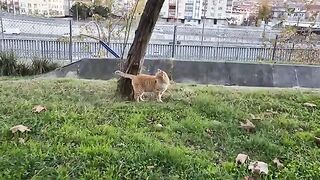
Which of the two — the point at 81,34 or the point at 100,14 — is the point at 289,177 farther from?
the point at 100,14

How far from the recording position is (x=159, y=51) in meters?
9.20

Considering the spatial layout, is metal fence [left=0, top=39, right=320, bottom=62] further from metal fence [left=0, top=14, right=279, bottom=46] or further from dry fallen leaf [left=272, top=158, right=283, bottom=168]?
dry fallen leaf [left=272, top=158, right=283, bottom=168]

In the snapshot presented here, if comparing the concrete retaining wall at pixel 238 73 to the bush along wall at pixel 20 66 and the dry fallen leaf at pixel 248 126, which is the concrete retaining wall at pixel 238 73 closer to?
the bush along wall at pixel 20 66

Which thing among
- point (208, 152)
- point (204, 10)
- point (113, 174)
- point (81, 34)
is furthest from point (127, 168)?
point (204, 10)

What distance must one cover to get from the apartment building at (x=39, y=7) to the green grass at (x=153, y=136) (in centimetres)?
846

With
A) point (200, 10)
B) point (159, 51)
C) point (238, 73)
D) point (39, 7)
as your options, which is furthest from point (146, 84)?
point (39, 7)

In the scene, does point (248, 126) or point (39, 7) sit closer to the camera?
point (248, 126)

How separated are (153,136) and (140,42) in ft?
3.96

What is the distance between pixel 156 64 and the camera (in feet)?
21.2

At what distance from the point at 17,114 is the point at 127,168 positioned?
113cm

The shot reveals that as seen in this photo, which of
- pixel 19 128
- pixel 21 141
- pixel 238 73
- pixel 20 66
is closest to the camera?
pixel 21 141

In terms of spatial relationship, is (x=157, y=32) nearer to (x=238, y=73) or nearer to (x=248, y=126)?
(x=238, y=73)

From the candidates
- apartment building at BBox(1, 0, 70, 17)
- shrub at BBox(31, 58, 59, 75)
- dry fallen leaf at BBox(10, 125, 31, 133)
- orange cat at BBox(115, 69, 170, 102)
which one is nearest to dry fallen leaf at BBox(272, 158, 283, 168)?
orange cat at BBox(115, 69, 170, 102)

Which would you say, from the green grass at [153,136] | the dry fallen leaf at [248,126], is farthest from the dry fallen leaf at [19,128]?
the dry fallen leaf at [248,126]
